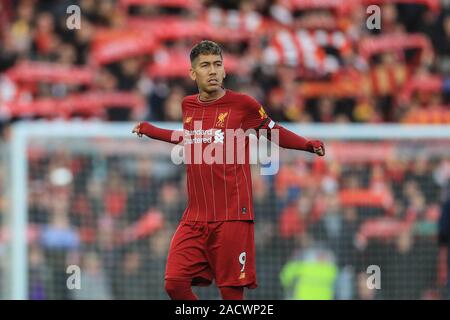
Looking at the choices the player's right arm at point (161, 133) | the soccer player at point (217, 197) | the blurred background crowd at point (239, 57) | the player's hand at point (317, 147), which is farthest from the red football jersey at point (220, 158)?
the blurred background crowd at point (239, 57)

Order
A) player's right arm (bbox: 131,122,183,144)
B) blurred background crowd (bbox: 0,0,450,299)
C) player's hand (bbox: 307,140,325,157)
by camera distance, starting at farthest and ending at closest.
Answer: blurred background crowd (bbox: 0,0,450,299) < player's right arm (bbox: 131,122,183,144) < player's hand (bbox: 307,140,325,157)

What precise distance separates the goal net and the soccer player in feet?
17.3

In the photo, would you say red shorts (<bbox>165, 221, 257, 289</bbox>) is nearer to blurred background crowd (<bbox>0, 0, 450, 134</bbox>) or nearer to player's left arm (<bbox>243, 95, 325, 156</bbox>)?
player's left arm (<bbox>243, 95, 325, 156</bbox>)

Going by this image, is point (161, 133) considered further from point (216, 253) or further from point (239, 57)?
point (239, 57)

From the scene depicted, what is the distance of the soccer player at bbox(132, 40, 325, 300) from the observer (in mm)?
7508

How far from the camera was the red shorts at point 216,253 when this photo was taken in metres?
7.55

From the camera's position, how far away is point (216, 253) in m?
7.59

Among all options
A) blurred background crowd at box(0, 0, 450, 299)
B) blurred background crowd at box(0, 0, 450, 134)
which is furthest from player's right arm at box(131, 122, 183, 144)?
blurred background crowd at box(0, 0, 450, 134)

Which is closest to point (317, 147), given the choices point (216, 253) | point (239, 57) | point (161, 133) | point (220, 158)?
point (220, 158)

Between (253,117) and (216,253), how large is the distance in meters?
0.90

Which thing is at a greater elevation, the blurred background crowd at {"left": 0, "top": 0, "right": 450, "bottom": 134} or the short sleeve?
the blurred background crowd at {"left": 0, "top": 0, "right": 450, "bottom": 134}

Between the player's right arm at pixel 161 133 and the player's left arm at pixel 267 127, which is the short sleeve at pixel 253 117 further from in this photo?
the player's right arm at pixel 161 133

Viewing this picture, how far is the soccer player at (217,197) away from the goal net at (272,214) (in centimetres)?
527

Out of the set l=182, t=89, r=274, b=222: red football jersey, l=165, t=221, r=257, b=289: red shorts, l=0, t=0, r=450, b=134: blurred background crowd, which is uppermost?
l=0, t=0, r=450, b=134: blurred background crowd
